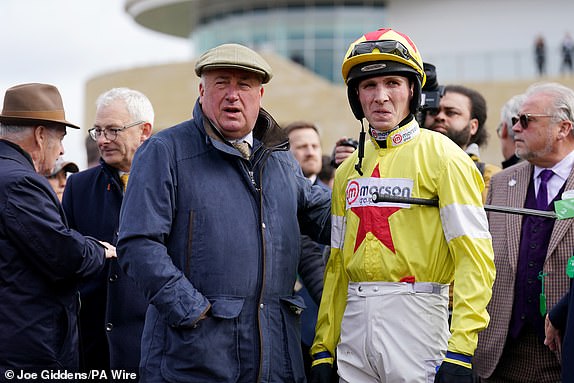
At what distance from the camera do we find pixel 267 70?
4.44 meters

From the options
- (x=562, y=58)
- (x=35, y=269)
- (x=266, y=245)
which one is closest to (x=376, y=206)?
(x=266, y=245)

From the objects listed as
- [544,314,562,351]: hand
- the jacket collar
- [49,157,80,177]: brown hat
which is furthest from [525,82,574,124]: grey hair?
[49,157,80,177]: brown hat

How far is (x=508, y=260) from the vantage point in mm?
5344

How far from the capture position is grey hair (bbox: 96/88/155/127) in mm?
5668

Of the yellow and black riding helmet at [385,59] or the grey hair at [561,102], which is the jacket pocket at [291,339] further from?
the grey hair at [561,102]

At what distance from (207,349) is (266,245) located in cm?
59

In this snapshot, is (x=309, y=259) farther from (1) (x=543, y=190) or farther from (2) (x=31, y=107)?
(2) (x=31, y=107)

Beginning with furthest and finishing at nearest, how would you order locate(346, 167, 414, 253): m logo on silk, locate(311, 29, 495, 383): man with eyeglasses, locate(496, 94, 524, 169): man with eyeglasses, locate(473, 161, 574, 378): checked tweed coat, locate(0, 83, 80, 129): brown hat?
1. locate(496, 94, 524, 169): man with eyeglasses
2. locate(473, 161, 574, 378): checked tweed coat
3. locate(0, 83, 80, 129): brown hat
4. locate(346, 167, 414, 253): m logo on silk
5. locate(311, 29, 495, 383): man with eyeglasses

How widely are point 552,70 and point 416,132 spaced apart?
1015 inches

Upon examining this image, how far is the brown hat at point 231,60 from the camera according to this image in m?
4.28

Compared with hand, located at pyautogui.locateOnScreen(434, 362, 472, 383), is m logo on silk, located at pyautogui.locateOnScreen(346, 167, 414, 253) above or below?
above

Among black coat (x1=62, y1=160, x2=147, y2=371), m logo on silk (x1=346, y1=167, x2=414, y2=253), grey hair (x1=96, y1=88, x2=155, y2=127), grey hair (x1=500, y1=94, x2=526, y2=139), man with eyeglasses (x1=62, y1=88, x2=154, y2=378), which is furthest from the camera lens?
grey hair (x1=500, y1=94, x2=526, y2=139)

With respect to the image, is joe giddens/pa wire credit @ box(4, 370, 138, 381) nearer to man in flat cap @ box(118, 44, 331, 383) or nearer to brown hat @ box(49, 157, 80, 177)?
man in flat cap @ box(118, 44, 331, 383)

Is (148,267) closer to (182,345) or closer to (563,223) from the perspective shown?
(182,345)
